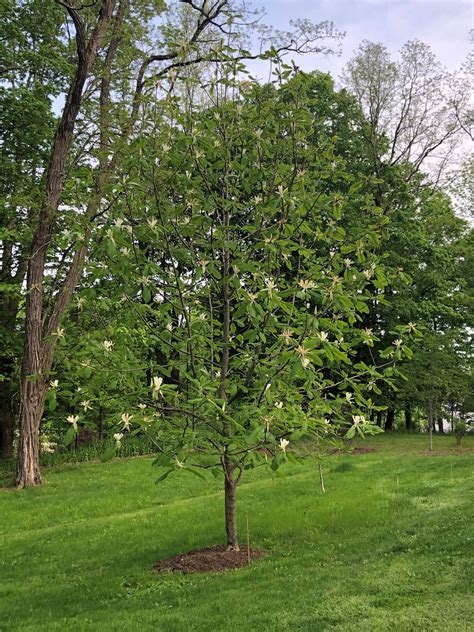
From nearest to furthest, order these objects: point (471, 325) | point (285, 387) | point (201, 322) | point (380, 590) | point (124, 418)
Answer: point (124, 418), point (380, 590), point (285, 387), point (201, 322), point (471, 325)

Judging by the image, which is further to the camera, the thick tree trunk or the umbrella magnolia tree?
the thick tree trunk

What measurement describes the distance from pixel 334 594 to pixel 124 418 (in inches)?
94.3

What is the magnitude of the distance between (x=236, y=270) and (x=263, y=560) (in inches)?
133

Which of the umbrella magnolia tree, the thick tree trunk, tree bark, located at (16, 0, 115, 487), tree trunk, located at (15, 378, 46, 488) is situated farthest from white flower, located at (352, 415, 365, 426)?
the thick tree trunk

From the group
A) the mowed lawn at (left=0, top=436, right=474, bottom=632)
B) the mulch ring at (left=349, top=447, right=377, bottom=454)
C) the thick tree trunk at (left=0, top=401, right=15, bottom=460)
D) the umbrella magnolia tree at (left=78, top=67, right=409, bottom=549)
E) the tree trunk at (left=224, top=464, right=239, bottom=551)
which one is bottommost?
the mulch ring at (left=349, top=447, right=377, bottom=454)

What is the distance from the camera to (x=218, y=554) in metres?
6.44

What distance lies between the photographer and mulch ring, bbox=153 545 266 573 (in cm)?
608

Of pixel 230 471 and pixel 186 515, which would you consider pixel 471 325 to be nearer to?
pixel 186 515

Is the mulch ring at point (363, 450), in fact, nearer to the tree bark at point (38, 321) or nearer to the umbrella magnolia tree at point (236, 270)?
the tree bark at point (38, 321)

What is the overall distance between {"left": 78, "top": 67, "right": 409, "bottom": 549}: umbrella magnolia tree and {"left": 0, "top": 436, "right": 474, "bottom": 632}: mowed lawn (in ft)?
3.82

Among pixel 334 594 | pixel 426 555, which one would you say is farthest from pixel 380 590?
pixel 426 555

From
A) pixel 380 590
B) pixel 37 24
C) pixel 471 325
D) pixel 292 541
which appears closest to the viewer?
pixel 380 590

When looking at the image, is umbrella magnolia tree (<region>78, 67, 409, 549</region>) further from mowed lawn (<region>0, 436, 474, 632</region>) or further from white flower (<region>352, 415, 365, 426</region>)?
mowed lawn (<region>0, 436, 474, 632</region>)

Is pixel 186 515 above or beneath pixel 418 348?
beneath
